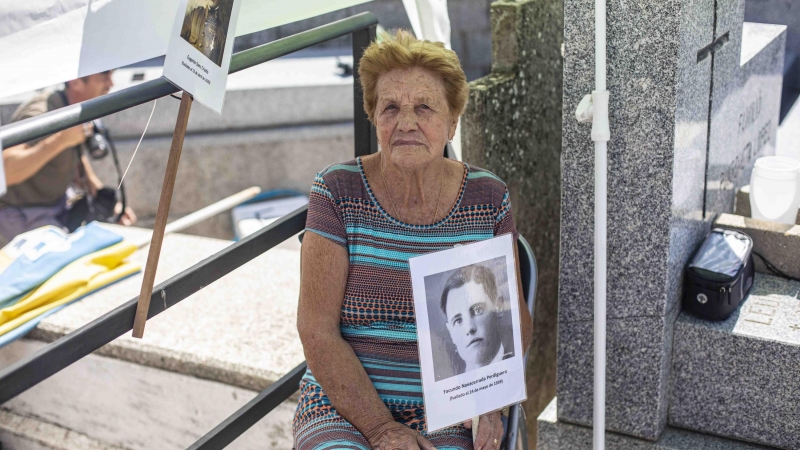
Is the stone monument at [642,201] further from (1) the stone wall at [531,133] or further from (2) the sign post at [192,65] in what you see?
(2) the sign post at [192,65]

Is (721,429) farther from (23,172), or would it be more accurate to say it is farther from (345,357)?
(23,172)

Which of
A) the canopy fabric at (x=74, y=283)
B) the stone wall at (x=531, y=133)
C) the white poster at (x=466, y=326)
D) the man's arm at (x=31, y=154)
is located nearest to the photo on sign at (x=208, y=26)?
the white poster at (x=466, y=326)

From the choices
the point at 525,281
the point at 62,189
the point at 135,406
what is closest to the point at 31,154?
the point at 62,189

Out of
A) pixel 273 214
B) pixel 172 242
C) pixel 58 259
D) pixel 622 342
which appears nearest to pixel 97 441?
pixel 58 259

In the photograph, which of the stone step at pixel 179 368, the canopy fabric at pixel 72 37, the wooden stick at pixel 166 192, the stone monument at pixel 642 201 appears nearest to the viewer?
the canopy fabric at pixel 72 37

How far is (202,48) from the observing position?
1.84 metres

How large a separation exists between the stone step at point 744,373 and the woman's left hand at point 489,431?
2.90 ft

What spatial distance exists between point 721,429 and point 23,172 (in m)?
3.97

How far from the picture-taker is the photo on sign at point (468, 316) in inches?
75.2

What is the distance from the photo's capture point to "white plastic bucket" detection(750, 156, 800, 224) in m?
3.23

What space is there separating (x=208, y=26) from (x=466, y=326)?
899 millimetres

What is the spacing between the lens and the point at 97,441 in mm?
3590

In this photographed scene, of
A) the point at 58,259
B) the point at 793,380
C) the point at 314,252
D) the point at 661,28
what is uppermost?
the point at 661,28

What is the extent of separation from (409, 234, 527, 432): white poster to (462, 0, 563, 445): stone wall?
4.26ft
